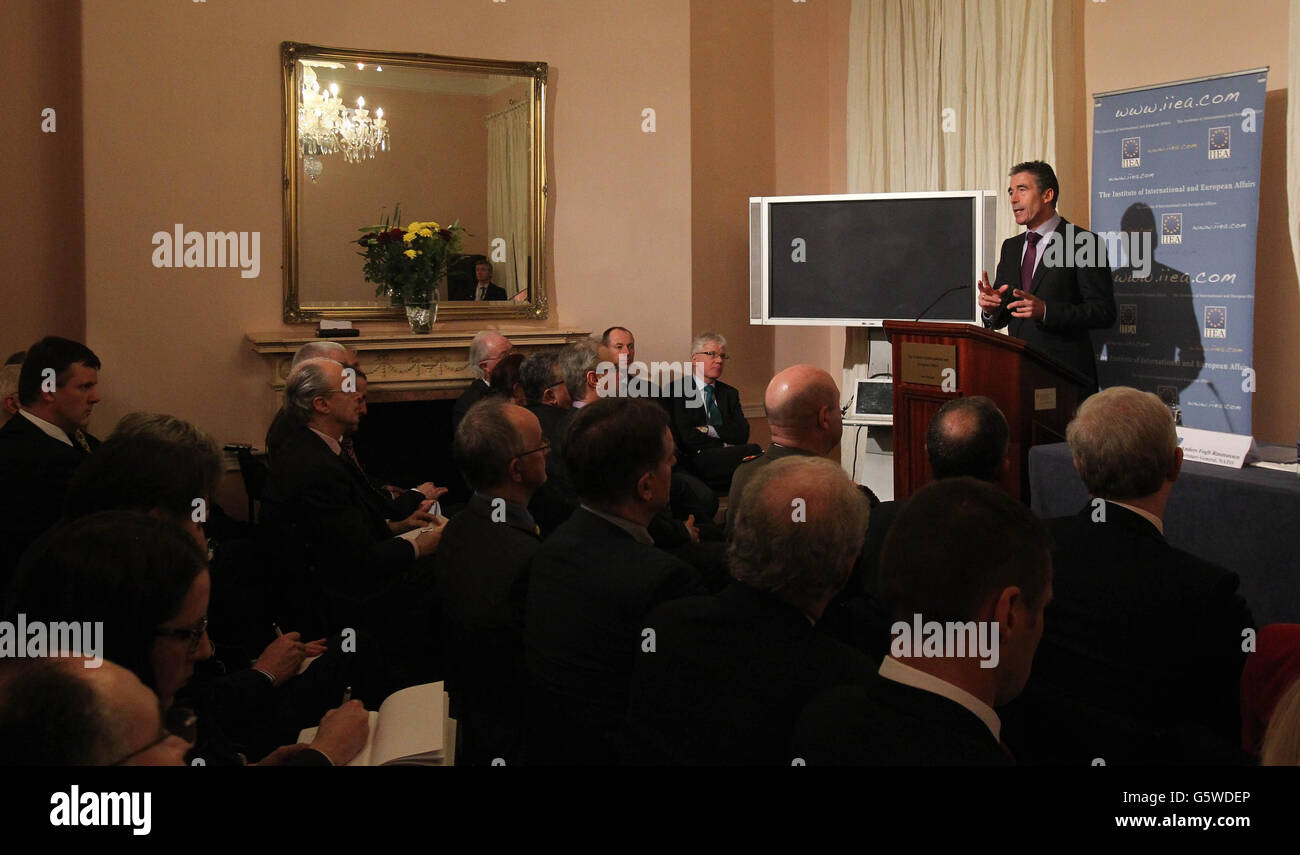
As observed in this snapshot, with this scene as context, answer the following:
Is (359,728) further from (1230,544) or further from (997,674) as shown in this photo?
(1230,544)

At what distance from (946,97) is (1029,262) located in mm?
2366

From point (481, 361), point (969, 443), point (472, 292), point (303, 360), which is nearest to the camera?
point (969, 443)

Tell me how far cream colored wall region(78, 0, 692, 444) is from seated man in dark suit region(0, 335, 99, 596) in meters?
1.73

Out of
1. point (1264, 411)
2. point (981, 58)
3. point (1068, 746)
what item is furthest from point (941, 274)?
point (1068, 746)

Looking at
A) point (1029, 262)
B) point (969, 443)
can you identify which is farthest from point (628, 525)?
point (1029, 262)

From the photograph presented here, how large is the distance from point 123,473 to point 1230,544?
115 inches

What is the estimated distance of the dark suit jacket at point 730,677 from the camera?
65.5 inches

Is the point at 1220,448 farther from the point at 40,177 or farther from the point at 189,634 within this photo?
the point at 40,177

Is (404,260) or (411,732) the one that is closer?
(411,732)

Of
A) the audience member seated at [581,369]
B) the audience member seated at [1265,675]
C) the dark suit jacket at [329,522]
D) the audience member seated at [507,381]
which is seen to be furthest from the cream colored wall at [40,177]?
the audience member seated at [1265,675]

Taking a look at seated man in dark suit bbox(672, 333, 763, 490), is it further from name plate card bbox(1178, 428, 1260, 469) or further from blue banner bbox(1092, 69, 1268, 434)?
name plate card bbox(1178, 428, 1260, 469)

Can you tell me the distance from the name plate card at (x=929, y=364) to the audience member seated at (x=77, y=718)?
334 centimetres

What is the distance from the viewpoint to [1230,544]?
10.7 feet

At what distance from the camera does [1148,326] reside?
5.60 meters
